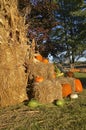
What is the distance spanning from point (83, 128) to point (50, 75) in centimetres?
512

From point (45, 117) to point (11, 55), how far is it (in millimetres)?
2412

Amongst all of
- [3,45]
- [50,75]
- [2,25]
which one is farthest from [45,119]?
[50,75]

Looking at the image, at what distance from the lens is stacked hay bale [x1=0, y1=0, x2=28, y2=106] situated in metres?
8.43

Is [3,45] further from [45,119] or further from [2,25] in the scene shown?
[45,119]

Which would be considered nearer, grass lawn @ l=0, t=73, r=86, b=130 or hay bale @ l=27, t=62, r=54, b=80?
grass lawn @ l=0, t=73, r=86, b=130

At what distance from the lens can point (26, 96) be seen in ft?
29.8

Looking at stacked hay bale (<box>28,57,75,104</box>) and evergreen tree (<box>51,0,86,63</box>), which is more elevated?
evergreen tree (<box>51,0,86,63</box>)

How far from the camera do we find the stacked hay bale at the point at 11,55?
843cm

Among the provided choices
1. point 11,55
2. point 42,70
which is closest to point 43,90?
point 11,55

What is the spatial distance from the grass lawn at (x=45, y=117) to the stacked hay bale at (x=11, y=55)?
15.7 inches

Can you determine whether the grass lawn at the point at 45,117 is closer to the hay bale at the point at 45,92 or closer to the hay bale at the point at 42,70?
the hay bale at the point at 45,92

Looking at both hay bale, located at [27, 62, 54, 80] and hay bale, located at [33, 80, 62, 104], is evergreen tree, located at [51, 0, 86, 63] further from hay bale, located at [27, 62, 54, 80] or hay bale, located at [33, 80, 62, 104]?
hay bale, located at [33, 80, 62, 104]

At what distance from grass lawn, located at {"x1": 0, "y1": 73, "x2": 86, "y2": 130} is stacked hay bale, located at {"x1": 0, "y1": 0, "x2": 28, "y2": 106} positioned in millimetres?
399

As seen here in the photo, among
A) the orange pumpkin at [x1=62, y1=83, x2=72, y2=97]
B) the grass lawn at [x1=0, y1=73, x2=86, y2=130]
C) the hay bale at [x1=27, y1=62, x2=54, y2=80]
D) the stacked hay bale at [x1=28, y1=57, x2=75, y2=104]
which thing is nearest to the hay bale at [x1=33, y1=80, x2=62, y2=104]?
the stacked hay bale at [x1=28, y1=57, x2=75, y2=104]
